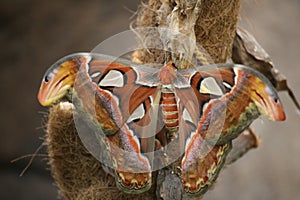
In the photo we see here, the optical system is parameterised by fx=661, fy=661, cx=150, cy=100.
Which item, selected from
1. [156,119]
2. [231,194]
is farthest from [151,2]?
[231,194]

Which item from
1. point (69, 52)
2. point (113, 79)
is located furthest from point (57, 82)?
point (69, 52)

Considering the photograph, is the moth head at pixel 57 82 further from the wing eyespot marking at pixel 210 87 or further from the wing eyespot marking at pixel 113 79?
the wing eyespot marking at pixel 210 87

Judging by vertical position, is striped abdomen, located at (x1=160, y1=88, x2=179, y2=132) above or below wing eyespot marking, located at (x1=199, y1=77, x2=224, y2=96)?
below

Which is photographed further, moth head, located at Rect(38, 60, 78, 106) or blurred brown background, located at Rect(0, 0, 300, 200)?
blurred brown background, located at Rect(0, 0, 300, 200)

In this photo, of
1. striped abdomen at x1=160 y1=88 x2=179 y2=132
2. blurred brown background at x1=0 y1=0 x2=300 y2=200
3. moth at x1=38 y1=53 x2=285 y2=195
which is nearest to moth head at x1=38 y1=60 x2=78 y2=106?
moth at x1=38 y1=53 x2=285 y2=195

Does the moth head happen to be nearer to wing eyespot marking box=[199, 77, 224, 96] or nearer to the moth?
the moth

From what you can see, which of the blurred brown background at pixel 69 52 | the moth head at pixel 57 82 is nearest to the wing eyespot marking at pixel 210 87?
the moth head at pixel 57 82

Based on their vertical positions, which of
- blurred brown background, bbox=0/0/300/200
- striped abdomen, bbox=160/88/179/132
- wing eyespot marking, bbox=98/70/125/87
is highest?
wing eyespot marking, bbox=98/70/125/87
